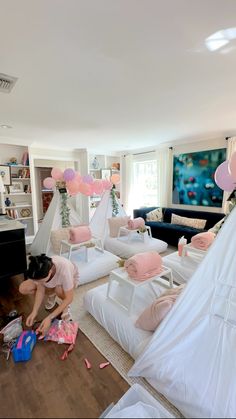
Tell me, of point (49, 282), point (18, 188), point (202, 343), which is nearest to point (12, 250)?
point (49, 282)

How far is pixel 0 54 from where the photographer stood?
144cm

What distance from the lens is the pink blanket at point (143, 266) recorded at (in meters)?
1.75

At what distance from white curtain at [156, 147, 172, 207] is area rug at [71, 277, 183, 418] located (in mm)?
3594

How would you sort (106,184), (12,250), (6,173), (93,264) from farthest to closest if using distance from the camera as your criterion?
1. (6,173)
2. (106,184)
3. (93,264)
4. (12,250)

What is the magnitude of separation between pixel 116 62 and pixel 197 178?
3.40 metres

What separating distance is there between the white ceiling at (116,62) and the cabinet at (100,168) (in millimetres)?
2641

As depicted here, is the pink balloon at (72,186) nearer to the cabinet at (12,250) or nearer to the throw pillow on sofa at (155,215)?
the cabinet at (12,250)

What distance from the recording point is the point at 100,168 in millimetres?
5898

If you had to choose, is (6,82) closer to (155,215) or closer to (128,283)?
(128,283)

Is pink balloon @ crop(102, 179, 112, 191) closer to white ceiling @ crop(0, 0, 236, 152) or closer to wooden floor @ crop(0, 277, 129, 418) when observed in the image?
white ceiling @ crop(0, 0, 236, 152)

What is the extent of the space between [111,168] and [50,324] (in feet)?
17.0

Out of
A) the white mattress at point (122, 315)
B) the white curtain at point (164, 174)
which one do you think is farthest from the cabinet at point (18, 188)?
the white curtain at point (164, 174)

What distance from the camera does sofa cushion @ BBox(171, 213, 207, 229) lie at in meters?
4.00

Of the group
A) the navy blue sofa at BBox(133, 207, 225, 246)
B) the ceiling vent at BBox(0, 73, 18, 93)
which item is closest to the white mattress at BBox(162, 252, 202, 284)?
the navy blue sofa at BBox(133, 207, 225, 246)
